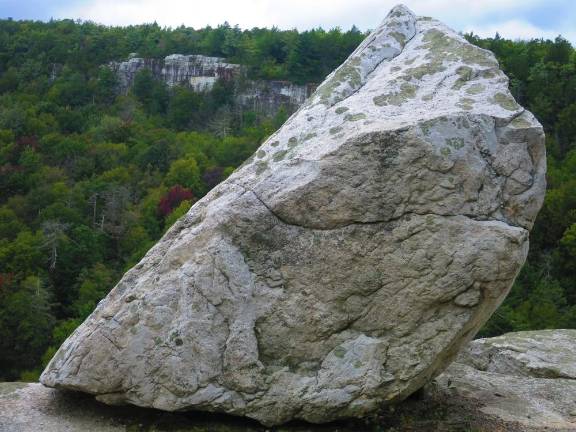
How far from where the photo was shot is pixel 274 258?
6824 mm

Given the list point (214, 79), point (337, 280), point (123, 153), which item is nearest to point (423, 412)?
point (337, 280)

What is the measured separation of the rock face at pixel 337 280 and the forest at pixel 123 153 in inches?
808

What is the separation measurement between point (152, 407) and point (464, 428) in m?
2.98

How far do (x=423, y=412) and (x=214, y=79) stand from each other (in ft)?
241

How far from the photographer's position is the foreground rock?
698cm

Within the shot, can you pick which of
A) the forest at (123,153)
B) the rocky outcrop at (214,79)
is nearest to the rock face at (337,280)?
the forest at (123,153)

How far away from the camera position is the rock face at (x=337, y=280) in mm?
6695

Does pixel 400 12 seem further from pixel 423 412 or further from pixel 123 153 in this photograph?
pixel 123 153

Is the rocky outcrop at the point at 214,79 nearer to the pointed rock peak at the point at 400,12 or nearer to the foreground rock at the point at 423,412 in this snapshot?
the pointed rock peak at the point at 400,12

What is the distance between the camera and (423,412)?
7.58m

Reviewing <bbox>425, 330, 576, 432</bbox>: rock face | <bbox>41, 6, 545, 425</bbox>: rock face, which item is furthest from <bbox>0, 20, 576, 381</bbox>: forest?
<bbox>41, 6, 545, 425</bbox>: rock face

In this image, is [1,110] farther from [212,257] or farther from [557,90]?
[212,257]

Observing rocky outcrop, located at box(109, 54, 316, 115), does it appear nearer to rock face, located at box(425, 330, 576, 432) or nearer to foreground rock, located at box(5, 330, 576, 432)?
rock face, located at box(425, 330, 576, 432)

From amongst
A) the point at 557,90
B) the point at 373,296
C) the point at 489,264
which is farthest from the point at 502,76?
the point at 557,90
